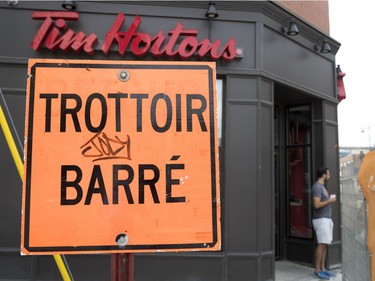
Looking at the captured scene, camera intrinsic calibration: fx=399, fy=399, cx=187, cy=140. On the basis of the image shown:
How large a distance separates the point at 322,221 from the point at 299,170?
5.59ft

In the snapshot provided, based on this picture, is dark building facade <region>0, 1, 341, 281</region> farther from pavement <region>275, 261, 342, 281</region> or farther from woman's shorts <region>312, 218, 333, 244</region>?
Result: woman's shorts <region>312, 218, 333, 244</region>

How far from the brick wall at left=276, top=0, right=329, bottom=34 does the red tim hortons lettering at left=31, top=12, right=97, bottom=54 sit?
380 centimetres

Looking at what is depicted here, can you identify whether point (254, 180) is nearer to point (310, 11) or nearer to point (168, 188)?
point (310, 11)

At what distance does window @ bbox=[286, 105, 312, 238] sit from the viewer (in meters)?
8.62

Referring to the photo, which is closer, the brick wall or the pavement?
the pavement

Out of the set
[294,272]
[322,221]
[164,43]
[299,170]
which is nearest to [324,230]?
[322,221]

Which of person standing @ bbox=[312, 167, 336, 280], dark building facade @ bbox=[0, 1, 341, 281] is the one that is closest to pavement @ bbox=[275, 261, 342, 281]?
person standing @ bbox=[312, 167, 336, 280]

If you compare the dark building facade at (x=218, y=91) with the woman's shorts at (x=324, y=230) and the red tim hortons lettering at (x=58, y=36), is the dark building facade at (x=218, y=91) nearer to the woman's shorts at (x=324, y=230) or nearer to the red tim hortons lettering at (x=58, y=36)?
the red tim hortons lettering at (x=58, y=36)

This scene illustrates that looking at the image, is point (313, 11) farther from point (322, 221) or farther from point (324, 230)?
point (324, 230)

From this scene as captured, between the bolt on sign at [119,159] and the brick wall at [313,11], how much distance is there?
633 cm

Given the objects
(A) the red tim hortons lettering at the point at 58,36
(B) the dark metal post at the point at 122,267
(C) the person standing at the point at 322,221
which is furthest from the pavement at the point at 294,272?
(B) the dark metal post at the point at 122,267

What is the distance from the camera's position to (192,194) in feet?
6.68

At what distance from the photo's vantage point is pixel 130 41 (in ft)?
21.5

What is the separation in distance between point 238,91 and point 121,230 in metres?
5.10
